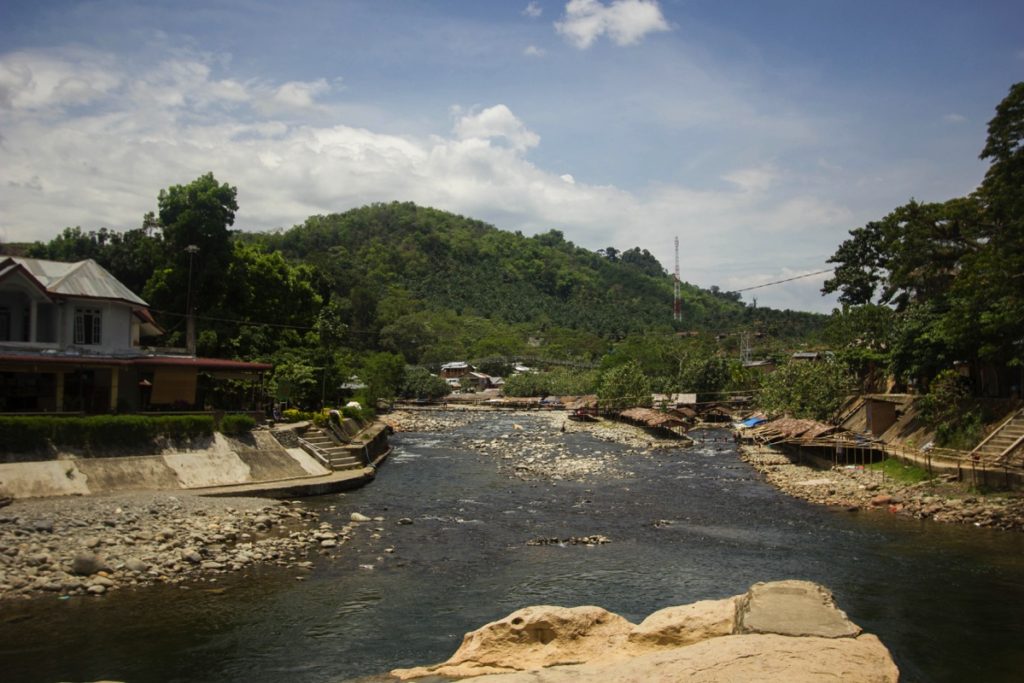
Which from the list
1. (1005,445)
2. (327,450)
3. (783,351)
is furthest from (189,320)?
(783,351)

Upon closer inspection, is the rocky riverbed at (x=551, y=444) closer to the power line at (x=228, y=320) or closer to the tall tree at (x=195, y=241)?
the power line at (x=228, y=320)

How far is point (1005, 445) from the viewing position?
32000mm

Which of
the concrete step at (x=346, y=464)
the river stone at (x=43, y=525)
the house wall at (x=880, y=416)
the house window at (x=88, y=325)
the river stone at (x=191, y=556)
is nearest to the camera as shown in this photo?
the river stone at (x=191, y=556)

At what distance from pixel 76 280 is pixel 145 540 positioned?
19331 mm

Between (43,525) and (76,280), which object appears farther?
(76,280)

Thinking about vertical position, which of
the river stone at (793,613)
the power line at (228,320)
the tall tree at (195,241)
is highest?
the tall tree at (195,241)

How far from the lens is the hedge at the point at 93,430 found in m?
28.0

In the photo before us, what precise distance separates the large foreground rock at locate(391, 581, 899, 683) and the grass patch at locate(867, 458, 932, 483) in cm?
2531

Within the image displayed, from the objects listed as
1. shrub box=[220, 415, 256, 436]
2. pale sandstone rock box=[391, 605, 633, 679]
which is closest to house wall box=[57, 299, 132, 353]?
shrub box=[220, 415, 256, 436]

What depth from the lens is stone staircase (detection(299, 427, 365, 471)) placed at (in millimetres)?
38475

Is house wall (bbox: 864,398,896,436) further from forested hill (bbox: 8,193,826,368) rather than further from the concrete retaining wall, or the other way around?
forested hill (bbox: 8,193,826,368)

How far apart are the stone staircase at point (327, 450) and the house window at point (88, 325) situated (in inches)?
428

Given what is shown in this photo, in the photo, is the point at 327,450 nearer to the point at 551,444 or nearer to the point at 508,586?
the point at 508,586

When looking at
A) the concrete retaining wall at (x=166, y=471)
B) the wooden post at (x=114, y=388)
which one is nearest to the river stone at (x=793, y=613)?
the concrete retaining wall at (x=166, y=471)
